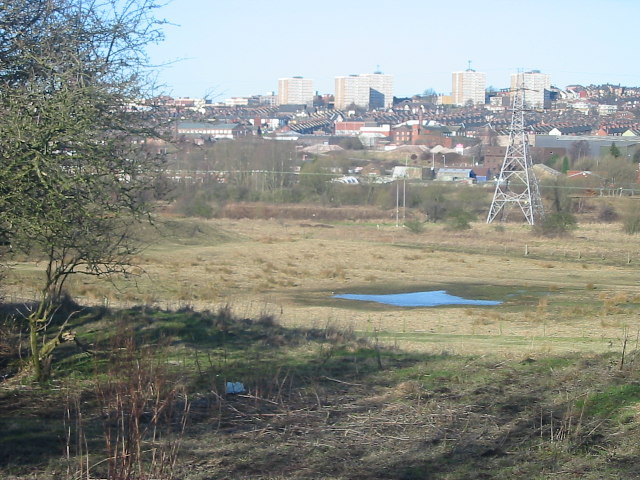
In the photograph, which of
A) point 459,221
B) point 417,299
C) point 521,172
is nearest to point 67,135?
point 417,299

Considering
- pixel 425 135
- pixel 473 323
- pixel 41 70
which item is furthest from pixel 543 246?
pixel 425 135

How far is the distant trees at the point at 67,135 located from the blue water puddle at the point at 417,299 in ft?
56.2

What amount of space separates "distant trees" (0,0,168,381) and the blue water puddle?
17.1 m

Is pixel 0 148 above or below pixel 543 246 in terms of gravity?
above

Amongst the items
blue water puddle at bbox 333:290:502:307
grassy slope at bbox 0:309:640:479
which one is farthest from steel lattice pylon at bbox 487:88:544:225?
grassy slope at bbox 0:309:640:479

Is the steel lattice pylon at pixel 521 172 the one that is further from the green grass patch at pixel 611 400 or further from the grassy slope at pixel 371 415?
the green grass patch at pixel 611 400

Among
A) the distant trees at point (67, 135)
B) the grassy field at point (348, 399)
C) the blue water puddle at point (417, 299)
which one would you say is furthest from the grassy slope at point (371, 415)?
the blue water puddle at point (417, 299)

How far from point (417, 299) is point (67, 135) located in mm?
20514

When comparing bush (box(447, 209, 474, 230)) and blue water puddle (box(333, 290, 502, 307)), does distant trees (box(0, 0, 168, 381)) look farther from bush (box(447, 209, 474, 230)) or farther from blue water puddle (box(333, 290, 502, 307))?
bush (box(447, 209, 474, 230))

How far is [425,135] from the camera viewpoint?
13788 centimetres

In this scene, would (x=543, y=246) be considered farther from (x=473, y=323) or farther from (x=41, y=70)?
(x=41, y=70)

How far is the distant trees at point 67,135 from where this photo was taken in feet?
24.0

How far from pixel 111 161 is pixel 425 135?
434 feet

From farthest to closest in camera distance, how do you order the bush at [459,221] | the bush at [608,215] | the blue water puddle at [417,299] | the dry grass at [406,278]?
the bush at [608,215], the bush at [459,221], the blue water puddle at [417,299], the dry grass at [406,278]
